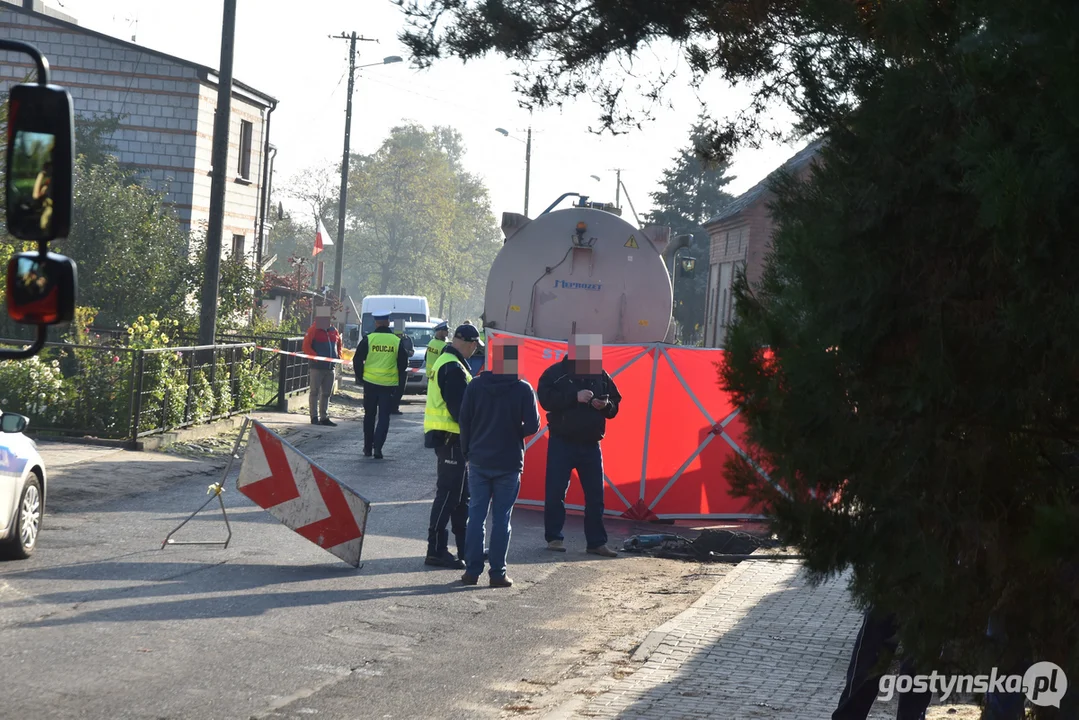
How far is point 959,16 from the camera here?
12.8 feet

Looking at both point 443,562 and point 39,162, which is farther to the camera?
point 443,562

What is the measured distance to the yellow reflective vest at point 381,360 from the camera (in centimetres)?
1817

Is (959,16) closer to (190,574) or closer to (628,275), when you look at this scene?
(190,574)

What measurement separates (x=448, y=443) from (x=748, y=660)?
3.84 m

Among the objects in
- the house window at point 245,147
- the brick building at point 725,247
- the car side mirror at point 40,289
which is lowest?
the car side mirror at point 40,289

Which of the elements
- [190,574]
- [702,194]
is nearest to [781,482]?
[190,574]

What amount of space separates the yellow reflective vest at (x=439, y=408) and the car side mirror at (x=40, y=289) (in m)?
6.08

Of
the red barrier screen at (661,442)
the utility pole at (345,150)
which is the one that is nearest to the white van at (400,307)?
the utility pole at (345,150)

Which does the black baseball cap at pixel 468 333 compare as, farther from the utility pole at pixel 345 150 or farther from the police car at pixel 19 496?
the utility pole at pixel 345 150

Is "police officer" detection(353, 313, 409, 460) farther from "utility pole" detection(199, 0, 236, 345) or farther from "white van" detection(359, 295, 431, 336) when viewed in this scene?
"white van" detection(359, 295, 431, 336)

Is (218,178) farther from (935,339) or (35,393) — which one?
(935,339)

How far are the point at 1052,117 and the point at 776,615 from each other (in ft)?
19.7

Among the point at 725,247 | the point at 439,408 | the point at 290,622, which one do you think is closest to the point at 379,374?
the point at 439,408

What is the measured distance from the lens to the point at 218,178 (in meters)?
20.8
